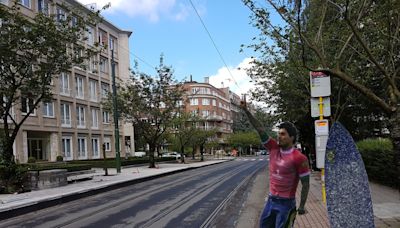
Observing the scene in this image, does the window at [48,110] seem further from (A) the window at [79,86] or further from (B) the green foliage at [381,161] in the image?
(B) the green foliage at [381,161]

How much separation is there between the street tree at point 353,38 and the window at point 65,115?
103 ft

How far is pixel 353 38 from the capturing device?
13.4 metres

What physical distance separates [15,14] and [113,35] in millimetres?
43545

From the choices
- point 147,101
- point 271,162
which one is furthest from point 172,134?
point 271,162

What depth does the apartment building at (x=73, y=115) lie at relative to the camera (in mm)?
41519

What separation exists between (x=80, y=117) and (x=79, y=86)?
3524mm

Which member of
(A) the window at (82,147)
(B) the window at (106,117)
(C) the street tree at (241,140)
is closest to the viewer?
(A) the window at (82,147)

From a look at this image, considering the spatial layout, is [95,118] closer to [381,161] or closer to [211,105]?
[381,161]

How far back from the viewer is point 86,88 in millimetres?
52031

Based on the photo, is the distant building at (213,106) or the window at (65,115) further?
the distant building at (213,106)

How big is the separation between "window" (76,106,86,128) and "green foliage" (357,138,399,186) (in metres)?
37.4

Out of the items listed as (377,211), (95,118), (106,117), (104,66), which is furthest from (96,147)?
(377,211)

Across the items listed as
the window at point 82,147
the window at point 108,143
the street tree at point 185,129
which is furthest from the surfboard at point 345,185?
the window at point 108,143

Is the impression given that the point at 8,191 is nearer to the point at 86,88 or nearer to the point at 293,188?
the point at 293,188
